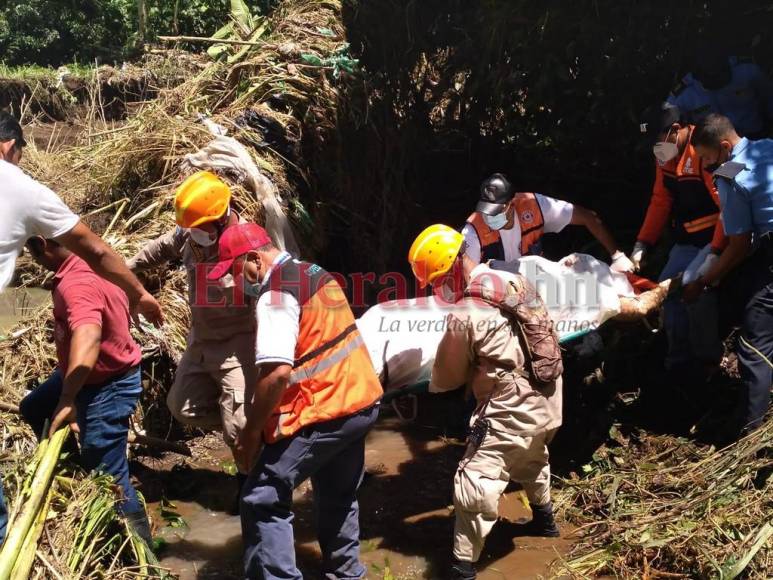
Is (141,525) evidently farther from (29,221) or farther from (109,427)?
(29,221)

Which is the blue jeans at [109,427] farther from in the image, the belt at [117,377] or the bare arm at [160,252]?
the bare arm at [160,252]

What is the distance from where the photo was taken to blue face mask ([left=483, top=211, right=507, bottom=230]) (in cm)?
478

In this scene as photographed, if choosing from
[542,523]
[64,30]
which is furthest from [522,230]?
[64,30]

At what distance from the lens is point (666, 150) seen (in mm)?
4691

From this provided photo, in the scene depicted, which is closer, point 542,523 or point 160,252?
point 542,523

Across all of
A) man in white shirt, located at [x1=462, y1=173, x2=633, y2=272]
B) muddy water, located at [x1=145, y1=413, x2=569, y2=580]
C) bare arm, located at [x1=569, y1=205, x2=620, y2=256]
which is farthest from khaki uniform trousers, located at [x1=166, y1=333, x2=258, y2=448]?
bare arm, located at [x1=569, y1=205, x2=620, y2=256]

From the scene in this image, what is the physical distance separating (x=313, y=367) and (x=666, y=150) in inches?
104

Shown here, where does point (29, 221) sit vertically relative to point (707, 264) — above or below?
above

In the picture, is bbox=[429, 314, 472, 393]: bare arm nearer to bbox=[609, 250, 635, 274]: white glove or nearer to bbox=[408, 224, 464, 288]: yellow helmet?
bbox=[408, 224, 464, 288]: yellow helmet

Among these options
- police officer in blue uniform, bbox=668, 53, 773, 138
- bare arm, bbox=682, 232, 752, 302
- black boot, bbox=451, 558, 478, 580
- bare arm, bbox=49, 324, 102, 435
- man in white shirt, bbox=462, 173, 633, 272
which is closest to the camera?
bare arm, bbox=49, 324, 102, 435

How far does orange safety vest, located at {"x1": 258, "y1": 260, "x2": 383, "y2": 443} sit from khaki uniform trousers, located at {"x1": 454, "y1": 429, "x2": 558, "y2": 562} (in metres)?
0.78

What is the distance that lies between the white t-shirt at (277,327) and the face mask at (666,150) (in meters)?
2.60

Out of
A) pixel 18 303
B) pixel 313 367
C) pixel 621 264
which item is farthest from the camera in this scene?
pixel 18 303

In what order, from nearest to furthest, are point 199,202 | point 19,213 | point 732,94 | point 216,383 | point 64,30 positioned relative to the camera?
point 19,213
point 199,202
point 216,383
point 732,94
point 64,30
